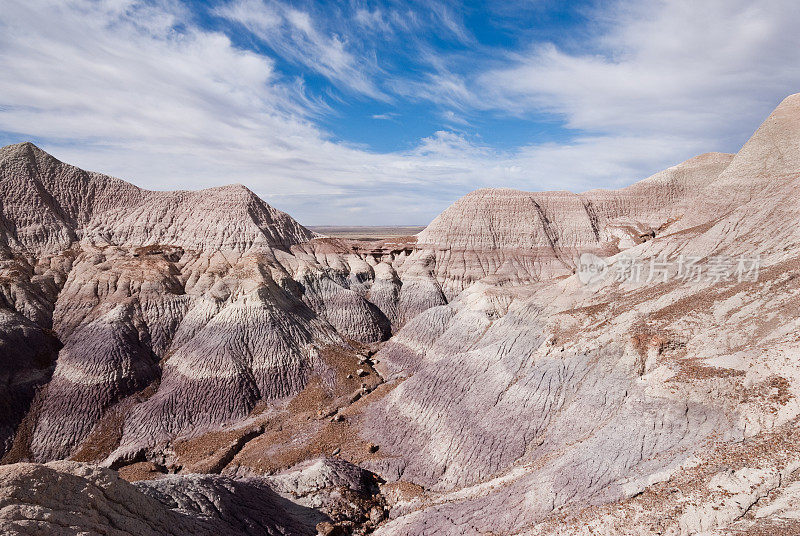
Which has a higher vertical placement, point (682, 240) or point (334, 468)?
point (682, 240)

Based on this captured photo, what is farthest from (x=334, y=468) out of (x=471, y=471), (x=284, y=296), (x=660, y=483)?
(x=284, y=296)

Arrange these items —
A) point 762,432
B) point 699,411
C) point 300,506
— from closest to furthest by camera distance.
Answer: point 762,432 → point 699,411 → point 300,506

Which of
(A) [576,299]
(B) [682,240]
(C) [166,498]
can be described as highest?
(B) [682,240]

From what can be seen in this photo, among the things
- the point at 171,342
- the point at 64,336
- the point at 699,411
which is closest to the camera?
the point at 699,411

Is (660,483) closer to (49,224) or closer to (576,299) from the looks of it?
(576,299)

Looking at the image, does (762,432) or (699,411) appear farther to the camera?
(699,411)

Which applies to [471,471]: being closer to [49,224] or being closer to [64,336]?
[64,336]
